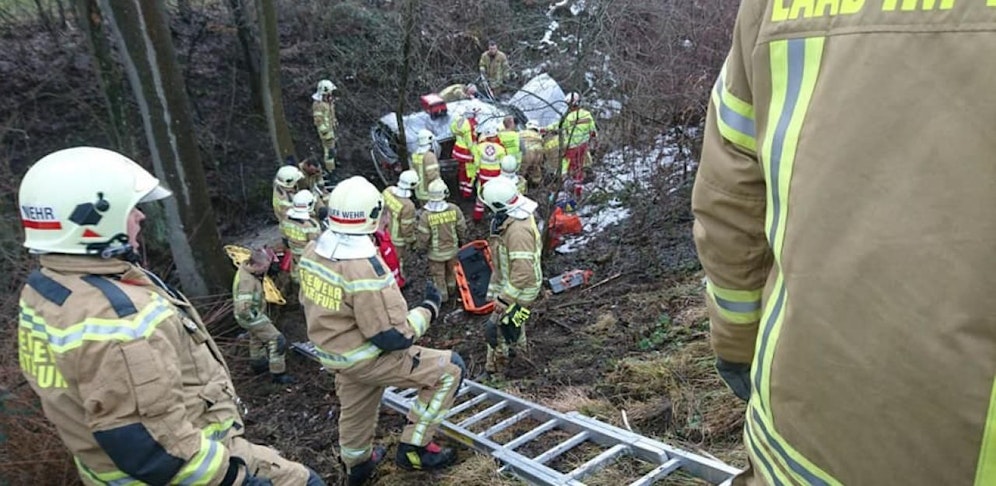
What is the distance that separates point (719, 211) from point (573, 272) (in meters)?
7.11

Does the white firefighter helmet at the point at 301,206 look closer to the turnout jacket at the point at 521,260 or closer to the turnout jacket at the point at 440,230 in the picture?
the turnout jacket at the point at 440,230

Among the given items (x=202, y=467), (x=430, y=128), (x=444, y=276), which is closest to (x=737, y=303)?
(x=202, y=467)

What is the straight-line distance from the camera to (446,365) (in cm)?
462

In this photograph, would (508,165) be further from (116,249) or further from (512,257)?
(116,249)

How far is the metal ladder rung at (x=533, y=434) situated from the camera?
14.0 ft

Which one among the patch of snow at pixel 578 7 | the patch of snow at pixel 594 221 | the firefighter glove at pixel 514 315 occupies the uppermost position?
the patch of snow at pixel 578 7

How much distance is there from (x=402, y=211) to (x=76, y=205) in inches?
272

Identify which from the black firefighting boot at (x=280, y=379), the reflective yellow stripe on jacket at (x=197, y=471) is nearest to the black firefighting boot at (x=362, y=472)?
the reflective yellow stripe on jacket at (x=197, y=471)

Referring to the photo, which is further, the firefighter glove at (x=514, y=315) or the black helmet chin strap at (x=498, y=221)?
the black helmet chin strap at (x=498, y=221)

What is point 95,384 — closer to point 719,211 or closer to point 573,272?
point 719,211

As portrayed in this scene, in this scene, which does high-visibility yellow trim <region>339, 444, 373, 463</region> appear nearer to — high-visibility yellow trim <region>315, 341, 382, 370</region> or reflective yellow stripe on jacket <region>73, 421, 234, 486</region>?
high-visibility yellow trim <region>315, 341, 382, 370</region>

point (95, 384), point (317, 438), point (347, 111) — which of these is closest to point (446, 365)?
point (317, 438)

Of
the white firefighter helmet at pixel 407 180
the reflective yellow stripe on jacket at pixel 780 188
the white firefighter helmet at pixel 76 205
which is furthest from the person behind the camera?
the white firefighter helmet at pixel 407 180

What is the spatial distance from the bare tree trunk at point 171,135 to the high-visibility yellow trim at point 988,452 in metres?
9.03
